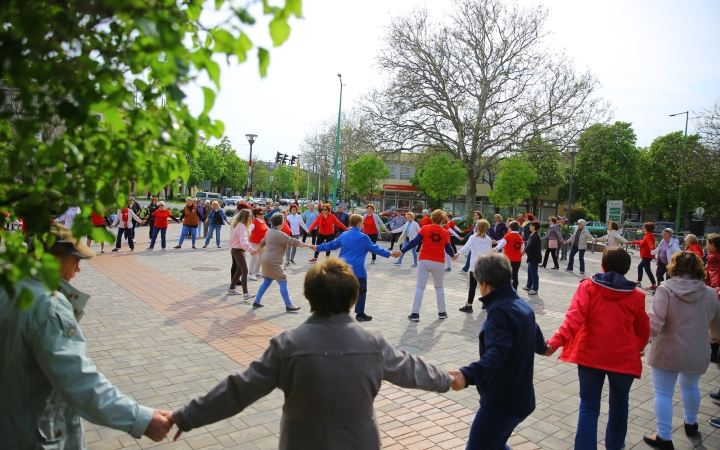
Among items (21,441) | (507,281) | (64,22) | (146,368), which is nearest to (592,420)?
(507,281)

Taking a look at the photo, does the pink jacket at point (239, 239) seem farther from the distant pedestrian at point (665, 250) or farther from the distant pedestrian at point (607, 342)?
the distant pedestrian at point (665, 250)

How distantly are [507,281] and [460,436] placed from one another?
1843 millimetres

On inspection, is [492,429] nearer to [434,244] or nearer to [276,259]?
[434,244]

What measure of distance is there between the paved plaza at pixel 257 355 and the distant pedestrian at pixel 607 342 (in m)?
0.65

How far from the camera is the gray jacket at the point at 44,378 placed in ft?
7.14

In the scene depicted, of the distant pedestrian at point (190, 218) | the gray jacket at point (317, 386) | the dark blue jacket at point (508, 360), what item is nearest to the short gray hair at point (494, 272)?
the dark blue jacket at point (508, 360)

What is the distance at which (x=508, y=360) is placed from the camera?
3203mm

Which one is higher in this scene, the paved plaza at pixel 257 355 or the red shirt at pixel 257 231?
the red shirt at pixel 257 231

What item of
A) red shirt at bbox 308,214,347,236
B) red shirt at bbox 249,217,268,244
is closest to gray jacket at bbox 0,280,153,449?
red shirt at bbox 249,217,268,244

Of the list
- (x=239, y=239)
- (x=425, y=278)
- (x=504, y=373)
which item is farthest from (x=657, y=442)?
(x=239, y=239)

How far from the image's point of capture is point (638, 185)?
171 ft

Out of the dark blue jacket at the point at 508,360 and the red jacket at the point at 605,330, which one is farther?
the red jacket at the point at 605,330

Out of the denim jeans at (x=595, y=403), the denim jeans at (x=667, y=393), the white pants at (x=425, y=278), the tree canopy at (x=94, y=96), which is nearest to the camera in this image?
the tree canopy at (x=94, y=96)

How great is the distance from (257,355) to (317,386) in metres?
4.36
